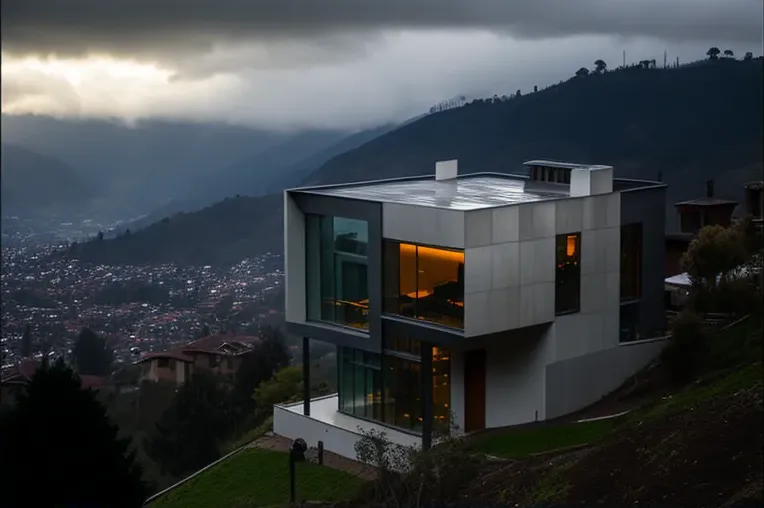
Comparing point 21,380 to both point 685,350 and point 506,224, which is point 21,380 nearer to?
point 506,224

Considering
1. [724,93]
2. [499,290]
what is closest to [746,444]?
[499,290]

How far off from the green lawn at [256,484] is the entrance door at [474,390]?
2.12m

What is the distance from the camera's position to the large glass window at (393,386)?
1703cm

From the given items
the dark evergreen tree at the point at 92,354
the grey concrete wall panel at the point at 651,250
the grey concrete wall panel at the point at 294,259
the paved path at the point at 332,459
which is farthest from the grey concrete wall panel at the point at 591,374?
the dark evergreen tree at the point at 92,354

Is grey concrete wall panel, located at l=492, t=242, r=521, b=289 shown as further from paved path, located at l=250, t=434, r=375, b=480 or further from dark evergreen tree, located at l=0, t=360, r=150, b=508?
dark evergreen tree, located at l=0, t=360, r=150, b=508

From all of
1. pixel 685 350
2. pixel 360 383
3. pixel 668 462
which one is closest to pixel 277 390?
pixel 360 383

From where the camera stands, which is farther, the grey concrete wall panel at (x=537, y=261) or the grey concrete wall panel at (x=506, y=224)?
the grey concrete wall panel at (x=537, y=261)

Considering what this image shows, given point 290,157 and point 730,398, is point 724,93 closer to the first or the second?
point 290,157

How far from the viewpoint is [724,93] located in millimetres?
25156

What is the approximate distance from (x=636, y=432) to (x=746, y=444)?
1758 mm

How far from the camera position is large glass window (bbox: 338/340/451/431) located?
55.9ft

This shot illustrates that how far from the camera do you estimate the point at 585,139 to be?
24.6 m

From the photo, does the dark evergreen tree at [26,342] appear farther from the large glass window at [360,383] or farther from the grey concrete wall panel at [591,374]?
the grey concrete wall panel at [591,374]

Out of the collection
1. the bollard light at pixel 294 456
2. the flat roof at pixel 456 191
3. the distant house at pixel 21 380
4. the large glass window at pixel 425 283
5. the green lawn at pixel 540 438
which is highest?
the flat roof at pixel 456 191
